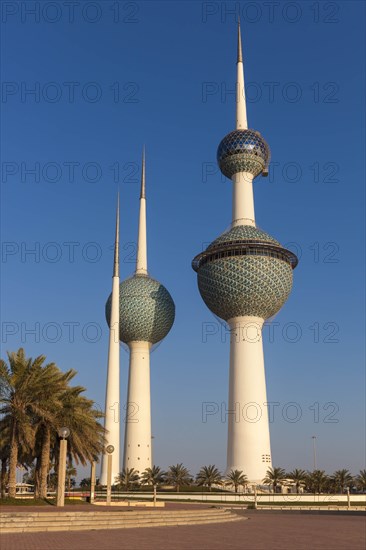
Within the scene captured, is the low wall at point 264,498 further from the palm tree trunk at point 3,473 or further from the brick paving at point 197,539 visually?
the brick paving at point 197,539

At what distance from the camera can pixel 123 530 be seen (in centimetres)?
2509

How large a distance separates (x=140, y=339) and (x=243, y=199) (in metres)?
29.7

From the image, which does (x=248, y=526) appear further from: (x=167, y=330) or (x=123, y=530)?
(x=167, y=330)

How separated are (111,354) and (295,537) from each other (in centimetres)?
7337

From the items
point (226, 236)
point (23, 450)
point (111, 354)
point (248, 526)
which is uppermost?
point (226, 236)

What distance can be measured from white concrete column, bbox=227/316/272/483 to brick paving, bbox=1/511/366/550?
67.7 m

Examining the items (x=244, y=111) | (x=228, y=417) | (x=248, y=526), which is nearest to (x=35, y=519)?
(x=248, y=526)

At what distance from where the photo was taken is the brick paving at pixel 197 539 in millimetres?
19172

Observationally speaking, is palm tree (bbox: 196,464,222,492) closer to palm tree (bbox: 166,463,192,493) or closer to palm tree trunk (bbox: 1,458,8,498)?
palm tree (bbox: 166,463,192,493)

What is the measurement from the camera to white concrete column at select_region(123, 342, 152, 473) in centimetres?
10969

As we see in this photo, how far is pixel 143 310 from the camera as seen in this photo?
112125 mm

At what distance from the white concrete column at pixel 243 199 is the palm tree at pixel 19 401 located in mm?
69075

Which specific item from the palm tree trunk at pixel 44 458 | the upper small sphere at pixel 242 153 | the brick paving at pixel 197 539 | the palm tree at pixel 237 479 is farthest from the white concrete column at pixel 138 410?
the brick paving at pixel 197 539

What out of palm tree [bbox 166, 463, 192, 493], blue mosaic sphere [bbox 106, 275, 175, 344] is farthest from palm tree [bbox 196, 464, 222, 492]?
blue mosaic sphere [bbox 106, 275, 175, 344]
